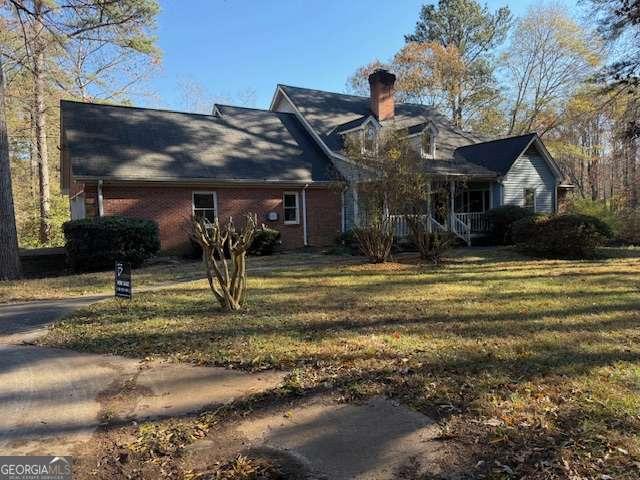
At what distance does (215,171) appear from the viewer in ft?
53.5

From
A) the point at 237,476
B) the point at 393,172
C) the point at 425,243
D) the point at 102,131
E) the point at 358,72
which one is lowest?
the point at 237,476

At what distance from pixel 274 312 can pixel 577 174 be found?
4645cm

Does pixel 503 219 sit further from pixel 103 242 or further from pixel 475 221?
pixel 103 242

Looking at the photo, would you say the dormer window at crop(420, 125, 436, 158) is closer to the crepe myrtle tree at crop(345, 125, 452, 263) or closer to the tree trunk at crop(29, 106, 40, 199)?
the crepe myrtle tree at crop(345, 125, 452, 263)

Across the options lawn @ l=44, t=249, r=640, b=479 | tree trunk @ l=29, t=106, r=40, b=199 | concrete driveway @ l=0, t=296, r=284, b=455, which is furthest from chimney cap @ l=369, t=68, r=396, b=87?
concrete driveway @ l=0, t=296, r=284, b=455

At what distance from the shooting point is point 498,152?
21156mm

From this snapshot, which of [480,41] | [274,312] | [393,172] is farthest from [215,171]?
[480,41]

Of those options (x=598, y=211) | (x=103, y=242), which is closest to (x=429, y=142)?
(x=598, y=211)

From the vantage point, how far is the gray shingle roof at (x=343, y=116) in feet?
68.4

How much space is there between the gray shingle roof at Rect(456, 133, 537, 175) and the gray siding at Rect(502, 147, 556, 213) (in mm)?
383

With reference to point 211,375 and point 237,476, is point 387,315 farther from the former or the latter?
point 237,476

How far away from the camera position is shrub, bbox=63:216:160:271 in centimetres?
1247

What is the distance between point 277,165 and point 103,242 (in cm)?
772

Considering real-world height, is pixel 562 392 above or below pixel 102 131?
below
